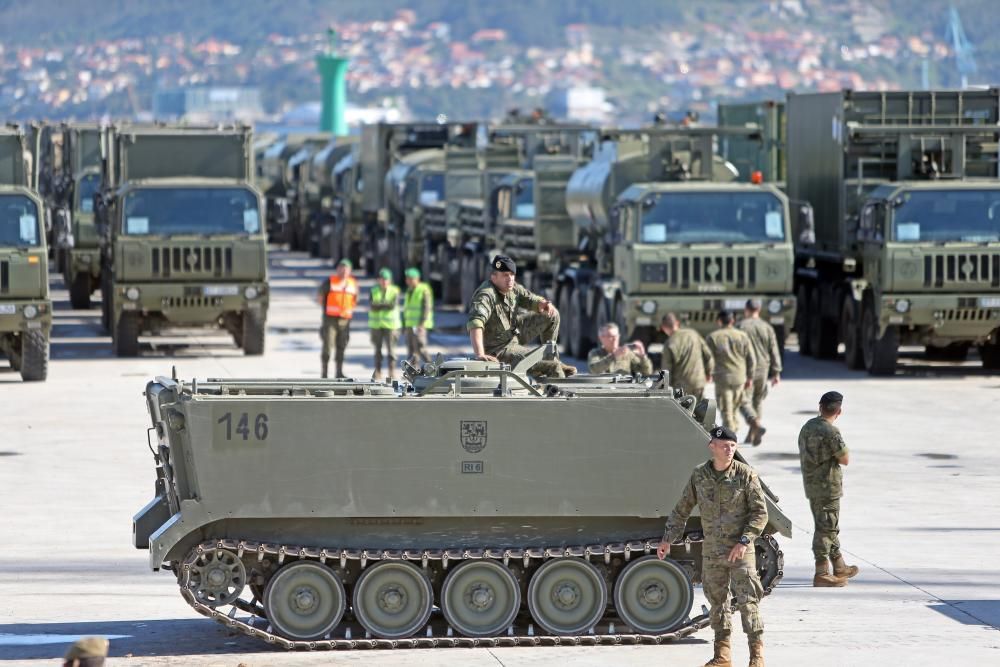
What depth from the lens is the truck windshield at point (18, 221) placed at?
28.0 meters

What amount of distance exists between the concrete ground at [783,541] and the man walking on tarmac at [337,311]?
138cm

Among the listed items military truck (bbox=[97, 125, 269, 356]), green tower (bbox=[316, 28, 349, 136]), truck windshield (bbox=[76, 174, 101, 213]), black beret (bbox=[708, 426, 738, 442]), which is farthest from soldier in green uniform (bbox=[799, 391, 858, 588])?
green tower (bbox=[316, 28, 349, 136])

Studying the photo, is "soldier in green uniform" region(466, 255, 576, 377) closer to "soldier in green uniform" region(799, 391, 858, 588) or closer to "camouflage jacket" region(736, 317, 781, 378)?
"soldier in green uniform" region(799, 391, 858, 588)

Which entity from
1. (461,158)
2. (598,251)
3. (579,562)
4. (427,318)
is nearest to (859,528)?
(579,562)

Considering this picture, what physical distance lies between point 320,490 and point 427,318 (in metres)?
15.0

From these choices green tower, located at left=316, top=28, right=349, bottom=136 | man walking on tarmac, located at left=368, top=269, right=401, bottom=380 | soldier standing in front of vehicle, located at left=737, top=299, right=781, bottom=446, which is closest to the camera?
soldier standing in front of vehicle, located at left=737, top=299, right=781, bottom=446

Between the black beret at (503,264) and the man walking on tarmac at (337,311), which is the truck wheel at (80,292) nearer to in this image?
the man walking on tarmac at (337,311)

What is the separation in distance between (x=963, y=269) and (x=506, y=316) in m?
13.1

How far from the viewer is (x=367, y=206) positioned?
50656mm

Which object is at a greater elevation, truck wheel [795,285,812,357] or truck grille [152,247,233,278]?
truck grille [152,247,233,278]

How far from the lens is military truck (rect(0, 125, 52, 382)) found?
27.6 meters

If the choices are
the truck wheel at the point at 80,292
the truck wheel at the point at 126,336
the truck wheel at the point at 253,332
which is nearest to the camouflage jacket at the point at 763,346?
the truck wheel at the point at 253,332

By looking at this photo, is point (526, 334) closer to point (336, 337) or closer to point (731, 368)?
point (731, 368)

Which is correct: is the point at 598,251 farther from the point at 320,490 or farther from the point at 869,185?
the point at 320,490
